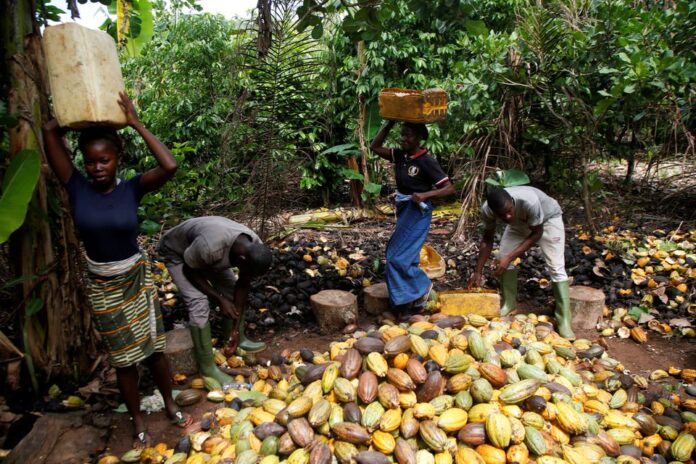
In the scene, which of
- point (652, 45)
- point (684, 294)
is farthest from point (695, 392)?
point (652, 45)

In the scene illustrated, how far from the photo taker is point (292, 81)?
15.9 feet

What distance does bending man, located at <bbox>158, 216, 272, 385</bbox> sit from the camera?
2.86 m

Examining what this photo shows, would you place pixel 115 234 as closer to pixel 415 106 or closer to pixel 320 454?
pixel 320 454

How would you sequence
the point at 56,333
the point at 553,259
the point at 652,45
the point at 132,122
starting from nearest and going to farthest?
1. the point at 132,122
2. the point at 56,333
3. the point at 553,259
4. the point at 652,45

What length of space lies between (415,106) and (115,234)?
212 centimetres

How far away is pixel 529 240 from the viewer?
3635 mm

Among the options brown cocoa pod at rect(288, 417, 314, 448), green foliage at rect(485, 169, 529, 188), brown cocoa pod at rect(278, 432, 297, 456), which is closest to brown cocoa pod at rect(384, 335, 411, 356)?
brown cocoa pod at rect(288, 417, 314, 448)

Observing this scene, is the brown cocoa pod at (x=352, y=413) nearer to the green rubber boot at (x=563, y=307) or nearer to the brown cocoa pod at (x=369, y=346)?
the brown cocoa pod at (x=369, y=346)

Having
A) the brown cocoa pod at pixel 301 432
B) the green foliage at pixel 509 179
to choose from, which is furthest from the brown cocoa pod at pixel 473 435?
the green foliage at pixel 509 179

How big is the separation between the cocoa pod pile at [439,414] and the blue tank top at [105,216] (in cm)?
104

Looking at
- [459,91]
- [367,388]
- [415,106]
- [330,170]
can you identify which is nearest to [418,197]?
[415,106]

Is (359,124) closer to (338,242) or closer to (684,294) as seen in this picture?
(338,242)

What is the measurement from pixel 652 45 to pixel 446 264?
296 cm

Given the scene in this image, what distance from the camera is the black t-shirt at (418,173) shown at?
3.51m
